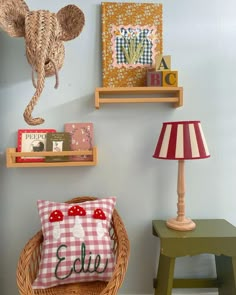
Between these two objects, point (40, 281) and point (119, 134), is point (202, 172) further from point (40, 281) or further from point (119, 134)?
point (40, 281)

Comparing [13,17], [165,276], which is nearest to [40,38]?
[13,17]

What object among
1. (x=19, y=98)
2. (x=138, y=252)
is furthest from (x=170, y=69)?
(x=138, y=252)

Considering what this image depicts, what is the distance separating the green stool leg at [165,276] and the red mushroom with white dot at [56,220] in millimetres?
594

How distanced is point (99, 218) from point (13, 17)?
1094mm

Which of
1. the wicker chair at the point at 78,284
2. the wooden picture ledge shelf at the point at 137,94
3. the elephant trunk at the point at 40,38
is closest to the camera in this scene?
the wicker chair at the point at 78,284

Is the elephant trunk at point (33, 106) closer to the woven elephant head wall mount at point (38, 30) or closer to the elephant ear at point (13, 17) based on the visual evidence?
the woven elephant head wall mount at point (38, 30)

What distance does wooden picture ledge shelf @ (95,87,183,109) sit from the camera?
→ 5.15ft

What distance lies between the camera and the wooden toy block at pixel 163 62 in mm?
1593

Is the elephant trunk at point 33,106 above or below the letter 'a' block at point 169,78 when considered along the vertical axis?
below

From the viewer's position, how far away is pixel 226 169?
1.75 meters

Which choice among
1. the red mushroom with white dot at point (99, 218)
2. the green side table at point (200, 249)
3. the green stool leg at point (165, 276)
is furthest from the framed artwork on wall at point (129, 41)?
the green stool leg at point (165, 276)

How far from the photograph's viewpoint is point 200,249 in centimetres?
139

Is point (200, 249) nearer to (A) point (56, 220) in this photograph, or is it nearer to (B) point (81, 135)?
(A) point (56, 220)

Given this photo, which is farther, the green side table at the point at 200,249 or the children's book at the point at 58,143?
the children's book at the point at 58,143
